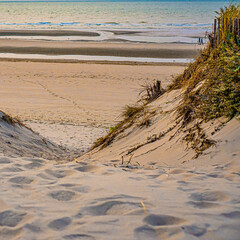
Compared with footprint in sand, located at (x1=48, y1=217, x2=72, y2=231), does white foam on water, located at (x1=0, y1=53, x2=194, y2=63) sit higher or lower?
lower

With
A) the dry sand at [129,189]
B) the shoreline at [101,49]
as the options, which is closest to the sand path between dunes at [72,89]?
the dry sand at [129,189]

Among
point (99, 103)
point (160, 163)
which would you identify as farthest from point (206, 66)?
point (99, 103)

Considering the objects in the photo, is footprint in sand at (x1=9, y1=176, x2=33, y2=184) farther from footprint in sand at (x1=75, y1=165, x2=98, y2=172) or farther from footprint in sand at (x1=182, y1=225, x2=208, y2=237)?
footprint in sand at (x1=182, y1=225, x2=208, y2=237)

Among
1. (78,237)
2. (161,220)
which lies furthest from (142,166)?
(78,237)

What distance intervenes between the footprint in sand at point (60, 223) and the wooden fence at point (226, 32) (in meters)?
3.92

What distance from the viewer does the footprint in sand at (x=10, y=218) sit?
279 cm

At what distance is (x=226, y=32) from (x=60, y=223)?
463 centimetres

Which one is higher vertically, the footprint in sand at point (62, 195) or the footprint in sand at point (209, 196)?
the footprint in sand at point (209, 196)

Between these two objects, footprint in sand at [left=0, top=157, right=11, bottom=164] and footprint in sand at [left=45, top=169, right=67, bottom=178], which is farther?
footprint in sand at [left=0, top=157, right=11, bottom=164]

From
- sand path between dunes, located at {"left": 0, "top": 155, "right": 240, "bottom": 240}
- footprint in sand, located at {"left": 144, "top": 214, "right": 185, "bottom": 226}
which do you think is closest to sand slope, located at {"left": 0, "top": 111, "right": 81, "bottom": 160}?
sand path between dunes, located at {"left": 0, "top": 155, "right": 240, "bottom": 240}

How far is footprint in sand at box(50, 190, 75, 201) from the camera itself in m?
3.26

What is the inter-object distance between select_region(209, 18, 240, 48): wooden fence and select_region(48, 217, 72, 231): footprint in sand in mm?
3918

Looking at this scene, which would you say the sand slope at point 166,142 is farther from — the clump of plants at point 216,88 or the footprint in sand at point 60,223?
the footprint in sand at point 60,223

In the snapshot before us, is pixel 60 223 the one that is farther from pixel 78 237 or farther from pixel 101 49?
pixel 101 49
